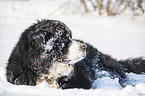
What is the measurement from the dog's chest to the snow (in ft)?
0.76

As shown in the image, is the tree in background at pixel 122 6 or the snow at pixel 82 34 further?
the tree in background at pixel 122 6

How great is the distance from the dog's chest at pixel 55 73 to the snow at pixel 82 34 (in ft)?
0.76

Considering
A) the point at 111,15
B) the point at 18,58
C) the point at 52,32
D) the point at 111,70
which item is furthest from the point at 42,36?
the point at 111,15

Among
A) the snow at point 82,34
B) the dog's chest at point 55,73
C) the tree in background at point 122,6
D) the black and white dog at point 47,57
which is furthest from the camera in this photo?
the tree in background at point 122,6

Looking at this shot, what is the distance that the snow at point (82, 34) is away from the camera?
1.73 m

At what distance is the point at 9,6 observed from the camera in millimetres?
14938

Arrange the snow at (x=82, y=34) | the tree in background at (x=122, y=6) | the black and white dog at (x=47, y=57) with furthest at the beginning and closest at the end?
the tree in background at (x=122, y=6) < the black and white dog at (x=47, y=57) < the snow at (x=82, y=34)

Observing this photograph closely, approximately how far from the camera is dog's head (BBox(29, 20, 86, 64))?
1.95m

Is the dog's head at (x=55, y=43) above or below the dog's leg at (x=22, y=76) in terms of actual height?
above

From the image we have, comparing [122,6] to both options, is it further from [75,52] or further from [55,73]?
[55,73]

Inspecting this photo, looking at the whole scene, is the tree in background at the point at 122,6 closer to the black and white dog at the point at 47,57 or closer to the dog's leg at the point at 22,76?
the black and white dog at the point at 47,57

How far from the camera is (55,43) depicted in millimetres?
2020

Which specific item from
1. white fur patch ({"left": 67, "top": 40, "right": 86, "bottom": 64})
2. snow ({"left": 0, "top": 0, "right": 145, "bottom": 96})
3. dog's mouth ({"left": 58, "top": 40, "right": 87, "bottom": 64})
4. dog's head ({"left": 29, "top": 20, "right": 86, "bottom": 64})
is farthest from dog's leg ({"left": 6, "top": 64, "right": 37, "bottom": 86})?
white fur patch ({"left": 67, "top": 40, "right": 86, "bottom": 64})

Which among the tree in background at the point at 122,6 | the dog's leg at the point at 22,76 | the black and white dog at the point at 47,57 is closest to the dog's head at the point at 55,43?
the black and white dog at the point at 47,57
